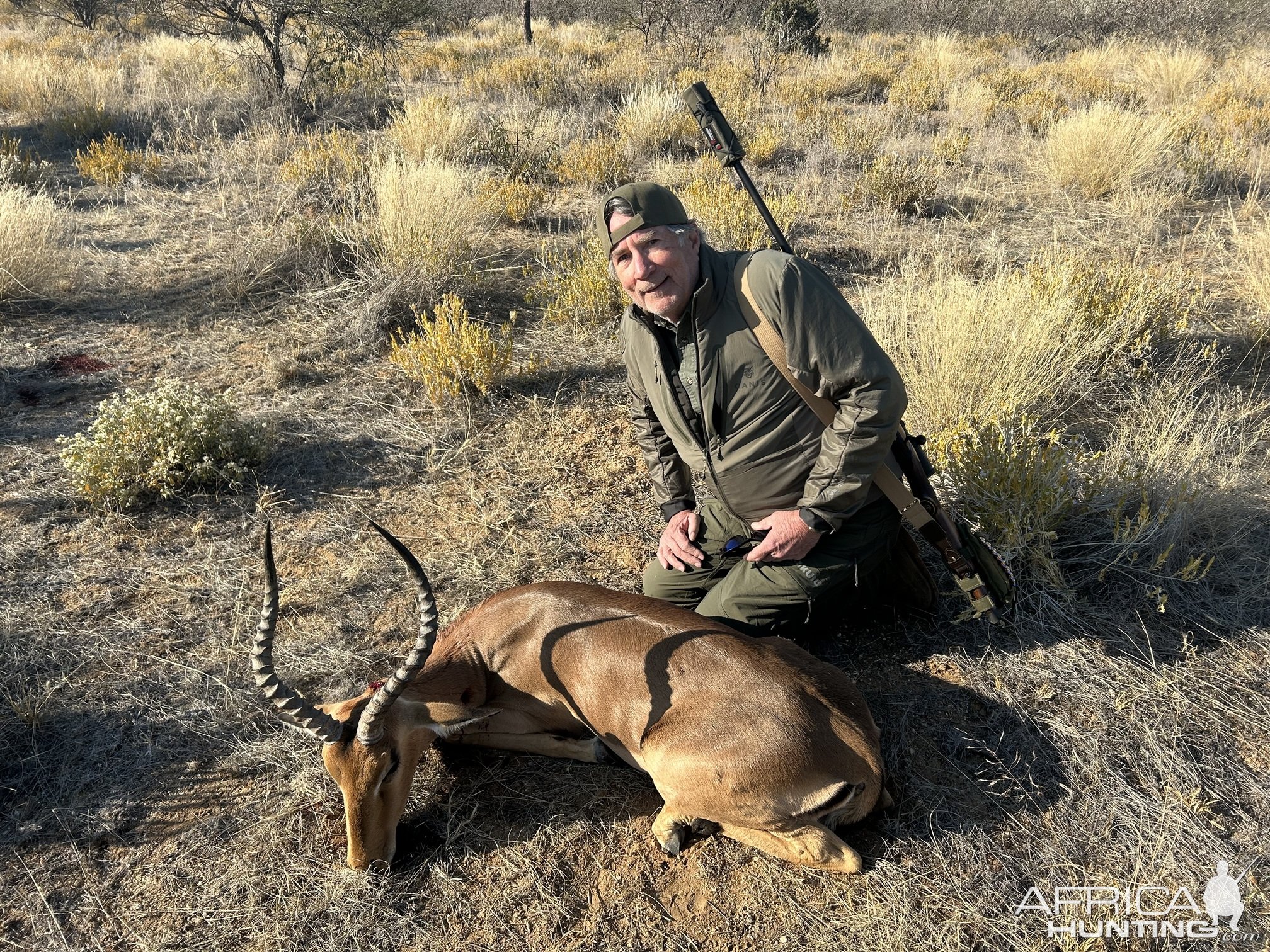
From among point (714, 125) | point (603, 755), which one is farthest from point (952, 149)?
point (603, 755)

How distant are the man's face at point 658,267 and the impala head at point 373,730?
1332 millimetres

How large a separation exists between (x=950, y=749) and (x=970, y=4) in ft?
92.6

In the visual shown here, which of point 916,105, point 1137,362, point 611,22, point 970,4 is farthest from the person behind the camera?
point 970,4

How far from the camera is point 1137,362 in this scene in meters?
5.65

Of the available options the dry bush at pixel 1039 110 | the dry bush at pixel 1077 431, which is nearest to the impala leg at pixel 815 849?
the dry bush at pixel 1077 431

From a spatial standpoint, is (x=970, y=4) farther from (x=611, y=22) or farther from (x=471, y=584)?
(x=471, y=584)

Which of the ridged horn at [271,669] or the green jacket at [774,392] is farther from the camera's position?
the green jacket at [774,392]

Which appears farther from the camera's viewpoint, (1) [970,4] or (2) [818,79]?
(1) [970,4]

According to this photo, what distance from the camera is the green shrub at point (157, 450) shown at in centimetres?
457

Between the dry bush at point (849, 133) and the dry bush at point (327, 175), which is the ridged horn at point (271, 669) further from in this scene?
the dry bush at point (849, 133)

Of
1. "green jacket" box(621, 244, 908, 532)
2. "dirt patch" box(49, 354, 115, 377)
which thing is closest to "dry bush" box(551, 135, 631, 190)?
"dirt patch" box(49, 354, 115, 377)

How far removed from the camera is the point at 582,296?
20.8 ft

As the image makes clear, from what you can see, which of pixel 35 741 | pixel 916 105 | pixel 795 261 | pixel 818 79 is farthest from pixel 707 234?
pixel 818 79

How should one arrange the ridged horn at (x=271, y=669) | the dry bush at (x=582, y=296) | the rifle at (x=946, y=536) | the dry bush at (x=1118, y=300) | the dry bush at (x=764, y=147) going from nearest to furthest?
the ridged horn at (x=271, y=669) → the rifle at (x=946, y=536) → the dry bush at (x=1118, y=300) → the dry bush at (x=582, y=296) → the dry bush at (x=764, y=147)
